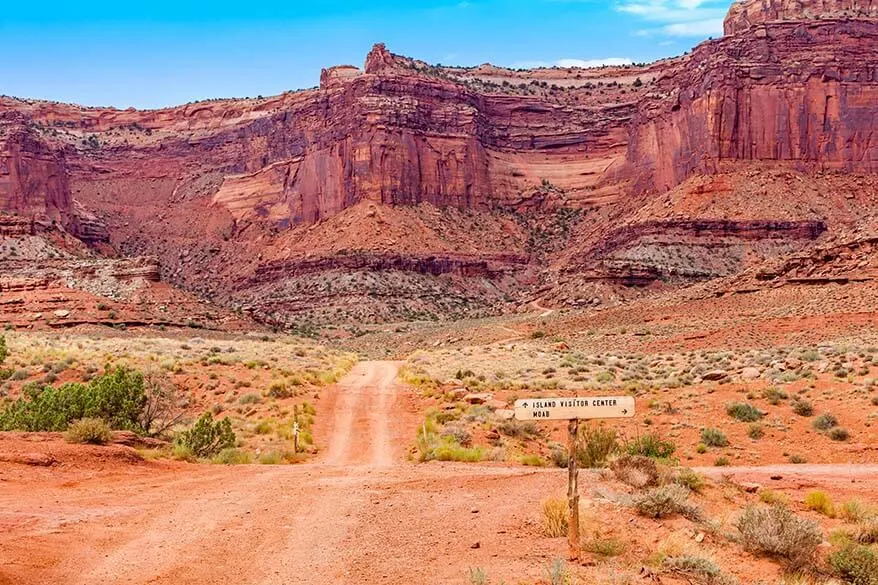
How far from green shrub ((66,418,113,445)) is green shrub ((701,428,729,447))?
12.6 metres

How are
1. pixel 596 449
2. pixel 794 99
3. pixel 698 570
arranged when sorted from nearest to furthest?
pixel 698 570 < pixel 596 449 < pixel 794 99

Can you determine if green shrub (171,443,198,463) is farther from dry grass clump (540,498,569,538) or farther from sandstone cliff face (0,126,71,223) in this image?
sandstone cliff face (0,126,71,223)

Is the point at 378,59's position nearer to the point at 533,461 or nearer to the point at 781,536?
the point at 533,461

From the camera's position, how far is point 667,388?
28.4 meters

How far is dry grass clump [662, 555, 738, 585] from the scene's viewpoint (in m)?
9.25

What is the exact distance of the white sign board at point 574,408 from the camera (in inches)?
395

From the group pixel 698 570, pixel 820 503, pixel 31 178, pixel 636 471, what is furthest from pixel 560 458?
pixel 31 178

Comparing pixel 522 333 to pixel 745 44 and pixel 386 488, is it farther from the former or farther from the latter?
pixel 745 44

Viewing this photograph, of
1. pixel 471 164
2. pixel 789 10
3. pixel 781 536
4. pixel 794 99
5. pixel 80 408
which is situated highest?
pixel 789 10

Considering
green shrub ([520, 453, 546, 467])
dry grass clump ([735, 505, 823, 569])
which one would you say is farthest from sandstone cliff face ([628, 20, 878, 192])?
dry grass clump ([735, 505, 823, 569])

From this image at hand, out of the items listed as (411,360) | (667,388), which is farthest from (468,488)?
(411,360)

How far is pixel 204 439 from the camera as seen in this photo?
1872cm

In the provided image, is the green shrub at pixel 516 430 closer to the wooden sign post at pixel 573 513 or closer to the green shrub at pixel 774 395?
the green shrub at pixel 774 395

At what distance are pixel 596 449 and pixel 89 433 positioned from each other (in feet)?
29.0
